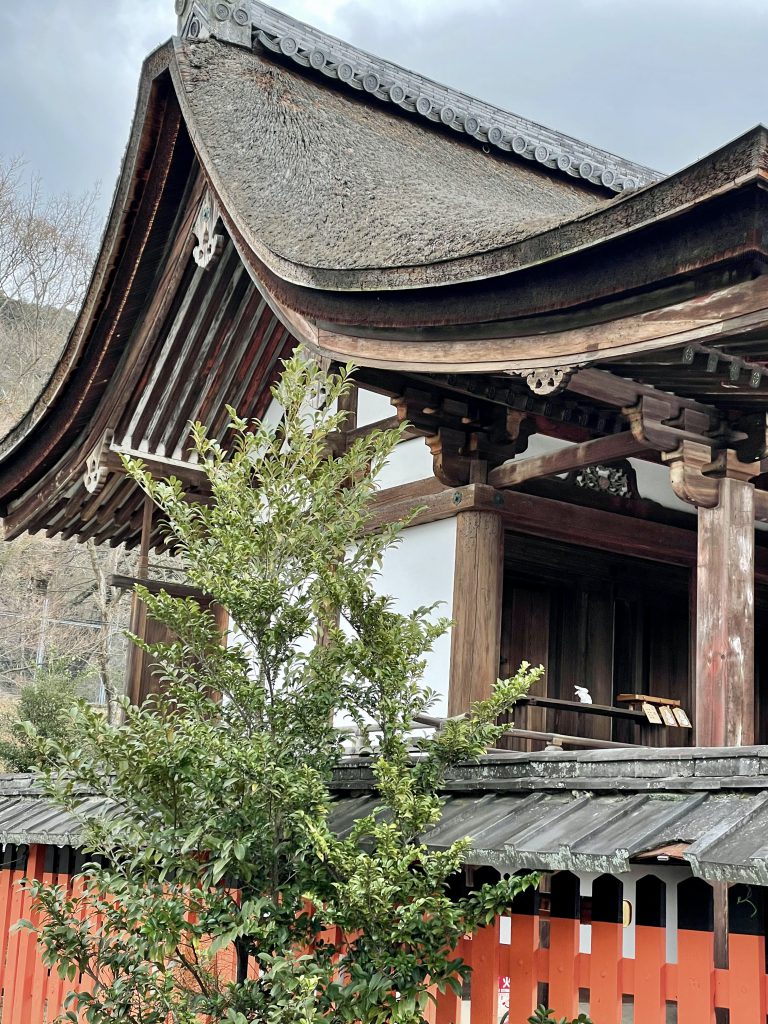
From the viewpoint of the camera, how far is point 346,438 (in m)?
8.05

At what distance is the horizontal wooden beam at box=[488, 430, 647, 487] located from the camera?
6.29 meters

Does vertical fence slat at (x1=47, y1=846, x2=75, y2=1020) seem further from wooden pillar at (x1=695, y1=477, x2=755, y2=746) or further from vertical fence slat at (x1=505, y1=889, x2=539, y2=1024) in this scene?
wooden pillar at (x1=695, y1=477, x2=755, y2=746)

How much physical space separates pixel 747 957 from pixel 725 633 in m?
2.32

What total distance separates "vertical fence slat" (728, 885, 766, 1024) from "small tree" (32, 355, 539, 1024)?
2.10 feet

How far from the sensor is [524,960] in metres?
3.96

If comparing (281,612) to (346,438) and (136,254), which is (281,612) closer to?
(346,438)

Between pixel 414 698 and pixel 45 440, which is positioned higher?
pixel 45 440

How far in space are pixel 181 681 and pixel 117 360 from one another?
4.86m

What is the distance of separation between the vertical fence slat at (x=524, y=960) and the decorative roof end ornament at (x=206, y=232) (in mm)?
4913

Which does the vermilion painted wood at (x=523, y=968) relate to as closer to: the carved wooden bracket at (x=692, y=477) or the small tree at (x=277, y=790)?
the small tree at (x=277, y=790)

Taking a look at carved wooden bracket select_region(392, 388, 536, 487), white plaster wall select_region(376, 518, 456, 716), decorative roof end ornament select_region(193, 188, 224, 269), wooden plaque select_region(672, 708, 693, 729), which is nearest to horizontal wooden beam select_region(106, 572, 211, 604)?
white plaster wall select_region(376, 518, 456, 716)

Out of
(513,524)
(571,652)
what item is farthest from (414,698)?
(571,652)

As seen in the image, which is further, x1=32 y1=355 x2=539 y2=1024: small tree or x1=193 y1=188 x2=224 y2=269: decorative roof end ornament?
x1=193 y1=188 x2=224 y2=269: decorative roof end ornament

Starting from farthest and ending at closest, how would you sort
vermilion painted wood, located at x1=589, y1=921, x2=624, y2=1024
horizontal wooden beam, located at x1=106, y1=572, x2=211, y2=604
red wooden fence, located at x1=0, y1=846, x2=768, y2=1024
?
horizontal wooden beam, located at x1=106, y1=572, x2=211, y2=604 → vermilion painted wood, located at x1=589, y1=921, x2=624, y2=1024 → red wooden fence, located at x1=0, y1=846, x2=768, y2=1024
